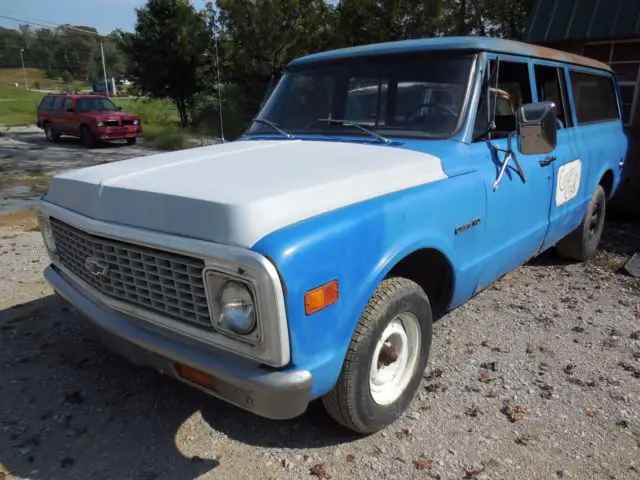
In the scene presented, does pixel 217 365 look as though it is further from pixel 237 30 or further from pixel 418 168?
pixel 237 30

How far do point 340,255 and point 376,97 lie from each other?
1657 millimetres

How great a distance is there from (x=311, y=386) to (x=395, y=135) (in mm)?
1781

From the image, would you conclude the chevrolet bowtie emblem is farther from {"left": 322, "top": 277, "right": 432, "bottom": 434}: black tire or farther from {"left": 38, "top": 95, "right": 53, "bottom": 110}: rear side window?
{"left": 38, "top": 95, "right": 53, "bottom": 110}: rear side window

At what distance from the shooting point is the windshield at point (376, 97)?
10.3ft

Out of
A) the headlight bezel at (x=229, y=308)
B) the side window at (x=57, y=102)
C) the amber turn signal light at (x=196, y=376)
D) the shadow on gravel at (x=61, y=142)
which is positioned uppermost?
the side window at (x=57, y=102)

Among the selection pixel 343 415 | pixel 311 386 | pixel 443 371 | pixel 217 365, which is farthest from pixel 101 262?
pixel 443 371

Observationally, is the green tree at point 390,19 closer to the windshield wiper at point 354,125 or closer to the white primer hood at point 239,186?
the windshield wiper at point 354,125

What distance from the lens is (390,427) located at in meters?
2.77

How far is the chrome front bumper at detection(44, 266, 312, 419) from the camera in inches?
76.9

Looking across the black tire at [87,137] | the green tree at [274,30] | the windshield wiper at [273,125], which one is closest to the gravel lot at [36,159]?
the black tire at [87,137]

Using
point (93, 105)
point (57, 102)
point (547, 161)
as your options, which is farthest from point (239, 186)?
point (57, 102)

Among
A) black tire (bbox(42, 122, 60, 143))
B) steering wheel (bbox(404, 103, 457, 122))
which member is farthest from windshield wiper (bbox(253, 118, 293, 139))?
black tire (bbox(42, 122, 60, 143))

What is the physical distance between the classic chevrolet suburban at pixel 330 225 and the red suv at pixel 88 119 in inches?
596

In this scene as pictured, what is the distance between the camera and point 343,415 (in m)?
2.44
